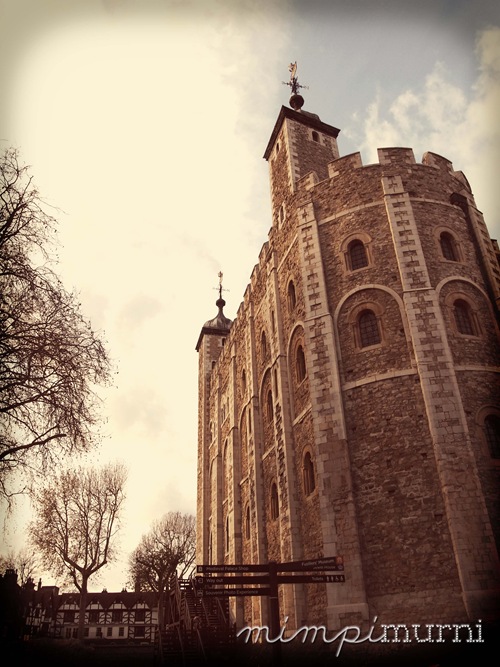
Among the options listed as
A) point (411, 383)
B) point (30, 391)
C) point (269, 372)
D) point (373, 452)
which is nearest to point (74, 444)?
point (30, 391)

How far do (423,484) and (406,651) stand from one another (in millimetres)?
3827

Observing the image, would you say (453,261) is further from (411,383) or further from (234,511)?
(234,511)

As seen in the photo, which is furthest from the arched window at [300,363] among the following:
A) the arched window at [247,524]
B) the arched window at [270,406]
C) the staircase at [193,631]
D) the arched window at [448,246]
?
the arched window at [247,524]

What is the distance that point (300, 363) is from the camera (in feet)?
59.9

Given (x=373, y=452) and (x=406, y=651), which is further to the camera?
(x=373, y=452)

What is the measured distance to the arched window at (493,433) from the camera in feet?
46.0

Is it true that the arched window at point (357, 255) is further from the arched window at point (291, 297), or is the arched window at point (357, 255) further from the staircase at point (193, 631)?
the staircase at point (193, 631)

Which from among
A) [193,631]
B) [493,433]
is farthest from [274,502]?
[493,433]

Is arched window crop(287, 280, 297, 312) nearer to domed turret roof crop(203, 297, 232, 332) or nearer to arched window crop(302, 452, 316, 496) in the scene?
arched window crop(302, 452, 316, 496)

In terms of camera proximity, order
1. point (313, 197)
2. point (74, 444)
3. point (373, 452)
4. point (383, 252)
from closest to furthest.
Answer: point (74, 444)
point (373, 452)
point (383, 252)
point (313, 197)

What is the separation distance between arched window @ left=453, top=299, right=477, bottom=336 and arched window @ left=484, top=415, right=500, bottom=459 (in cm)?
268

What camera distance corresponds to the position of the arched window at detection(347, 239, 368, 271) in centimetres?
1734

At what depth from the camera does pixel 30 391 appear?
968 centimetres

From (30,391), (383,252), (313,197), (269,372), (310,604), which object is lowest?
(310,604)
